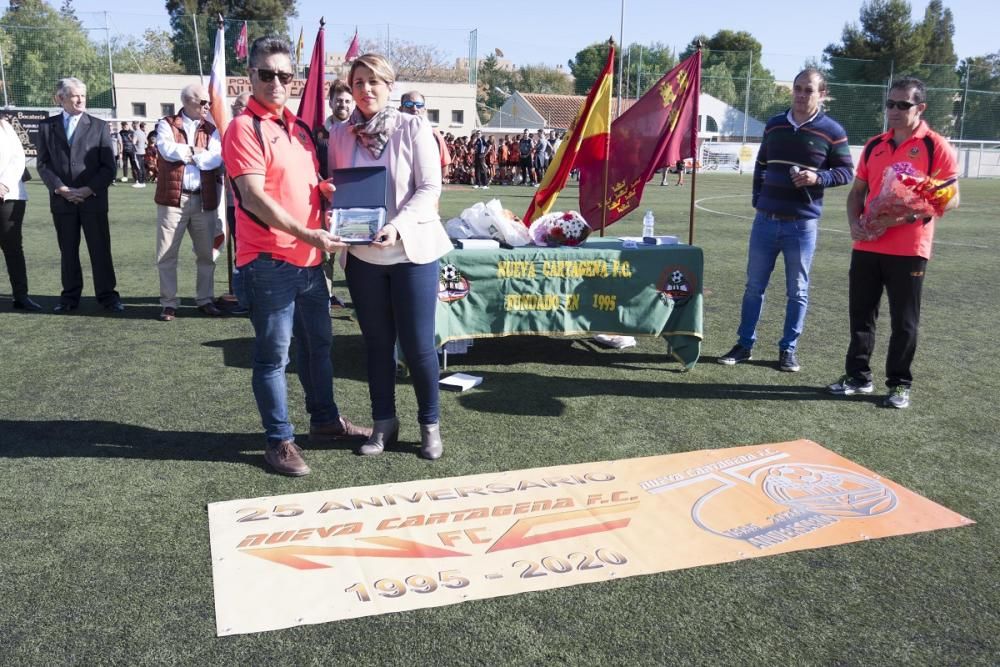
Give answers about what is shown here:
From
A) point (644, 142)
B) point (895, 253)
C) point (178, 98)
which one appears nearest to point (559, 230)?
point (644, 142)

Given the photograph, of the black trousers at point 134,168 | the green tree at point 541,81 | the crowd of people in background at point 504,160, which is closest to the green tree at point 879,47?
the crowd of people in background at point 504,160

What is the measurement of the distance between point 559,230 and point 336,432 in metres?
2.26

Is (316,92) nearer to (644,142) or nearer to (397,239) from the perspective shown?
(644,142)

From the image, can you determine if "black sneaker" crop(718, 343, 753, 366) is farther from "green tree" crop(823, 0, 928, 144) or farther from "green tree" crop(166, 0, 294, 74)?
"green tree" crop(823, 0, 928, 144)

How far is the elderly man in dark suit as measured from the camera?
7180mm

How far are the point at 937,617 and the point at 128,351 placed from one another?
560 cm

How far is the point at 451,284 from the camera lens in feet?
17.8

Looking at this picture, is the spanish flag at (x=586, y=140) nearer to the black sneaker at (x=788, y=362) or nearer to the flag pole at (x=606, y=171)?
the flag pole at (x=606, y=171)

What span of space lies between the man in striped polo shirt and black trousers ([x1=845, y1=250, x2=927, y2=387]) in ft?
1.71

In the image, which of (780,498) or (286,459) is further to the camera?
(286,459)

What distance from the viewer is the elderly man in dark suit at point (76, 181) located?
7180mm

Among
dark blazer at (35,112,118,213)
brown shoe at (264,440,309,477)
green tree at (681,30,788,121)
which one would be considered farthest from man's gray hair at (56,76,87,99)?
green tree at (681,30,788,121)

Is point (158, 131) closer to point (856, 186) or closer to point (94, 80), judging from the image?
point (856, 186)

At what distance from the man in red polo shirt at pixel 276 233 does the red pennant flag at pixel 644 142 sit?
122 inches
